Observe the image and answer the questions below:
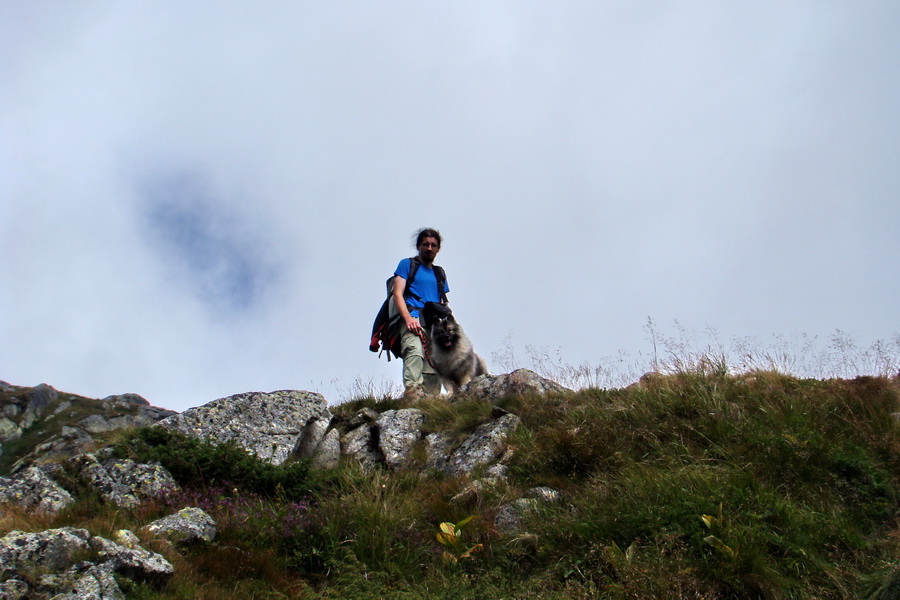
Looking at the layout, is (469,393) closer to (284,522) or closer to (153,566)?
(284,522)

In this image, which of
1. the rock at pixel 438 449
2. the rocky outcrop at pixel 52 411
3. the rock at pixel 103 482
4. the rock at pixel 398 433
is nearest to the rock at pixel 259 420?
the rock at pixel 398 433

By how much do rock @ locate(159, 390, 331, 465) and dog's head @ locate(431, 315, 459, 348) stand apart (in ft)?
7.44

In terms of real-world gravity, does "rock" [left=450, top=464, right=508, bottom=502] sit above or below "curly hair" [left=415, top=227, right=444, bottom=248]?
below

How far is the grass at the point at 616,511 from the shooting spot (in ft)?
15.6

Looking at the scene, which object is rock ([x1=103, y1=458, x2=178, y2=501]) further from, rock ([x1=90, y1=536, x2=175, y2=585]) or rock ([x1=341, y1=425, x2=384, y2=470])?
rock ([x1=341, y1=425, x2=384, y2=470])

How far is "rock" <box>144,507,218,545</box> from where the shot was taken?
5.50m

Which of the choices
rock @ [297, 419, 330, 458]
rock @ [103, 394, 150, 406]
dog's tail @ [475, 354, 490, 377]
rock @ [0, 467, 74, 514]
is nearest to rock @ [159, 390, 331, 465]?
rock @ [297, 419, 330, 458]

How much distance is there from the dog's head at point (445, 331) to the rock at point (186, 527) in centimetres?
555

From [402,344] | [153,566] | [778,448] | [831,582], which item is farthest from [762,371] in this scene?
[153,566]

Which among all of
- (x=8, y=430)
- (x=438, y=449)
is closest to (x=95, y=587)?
(x=438, y=449)

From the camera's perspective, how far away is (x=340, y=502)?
6.28 m

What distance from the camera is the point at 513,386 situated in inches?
372

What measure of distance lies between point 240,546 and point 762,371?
6.18 m

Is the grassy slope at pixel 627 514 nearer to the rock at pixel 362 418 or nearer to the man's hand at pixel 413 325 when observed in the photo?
the rock at pixel 362 418
